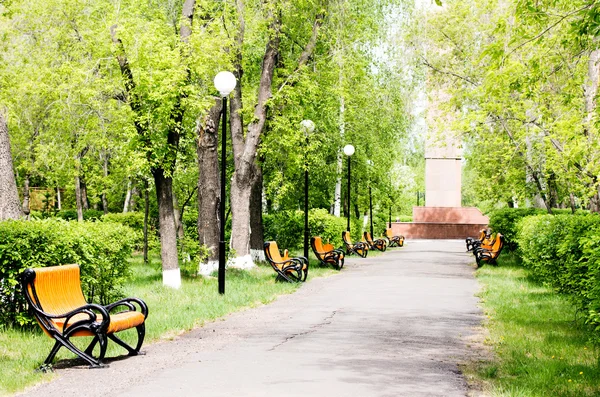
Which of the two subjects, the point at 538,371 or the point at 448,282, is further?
the point at 448,282

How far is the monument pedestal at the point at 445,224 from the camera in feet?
168

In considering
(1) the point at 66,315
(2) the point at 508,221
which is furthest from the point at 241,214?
(1) the point at 66,315

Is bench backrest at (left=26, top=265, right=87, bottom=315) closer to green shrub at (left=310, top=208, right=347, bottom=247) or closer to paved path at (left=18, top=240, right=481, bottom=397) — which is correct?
paved path at (left=18, top=240, right=481, bottom=397)

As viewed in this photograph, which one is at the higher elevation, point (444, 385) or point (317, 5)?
point (317, 5)

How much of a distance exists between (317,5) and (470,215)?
104 ft

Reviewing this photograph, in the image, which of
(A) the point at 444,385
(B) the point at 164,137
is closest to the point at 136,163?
(B) the point at 164,137

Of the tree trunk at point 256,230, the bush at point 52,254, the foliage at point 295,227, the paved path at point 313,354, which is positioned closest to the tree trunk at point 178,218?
the tree trunk at point 256,230

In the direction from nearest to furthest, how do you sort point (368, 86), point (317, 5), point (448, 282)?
point (448, 282) → point (317, 5) → point (368, 86)

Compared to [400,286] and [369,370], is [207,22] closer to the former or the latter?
[400,286]

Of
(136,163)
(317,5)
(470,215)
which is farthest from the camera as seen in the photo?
(470,215)

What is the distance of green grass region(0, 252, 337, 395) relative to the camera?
8.36 metres

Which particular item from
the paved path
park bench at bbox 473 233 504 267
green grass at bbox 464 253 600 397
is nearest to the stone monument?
park bench at bbox 473 233 504 267

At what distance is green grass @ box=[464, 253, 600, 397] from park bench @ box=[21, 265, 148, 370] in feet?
12.7

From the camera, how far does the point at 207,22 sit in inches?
746
